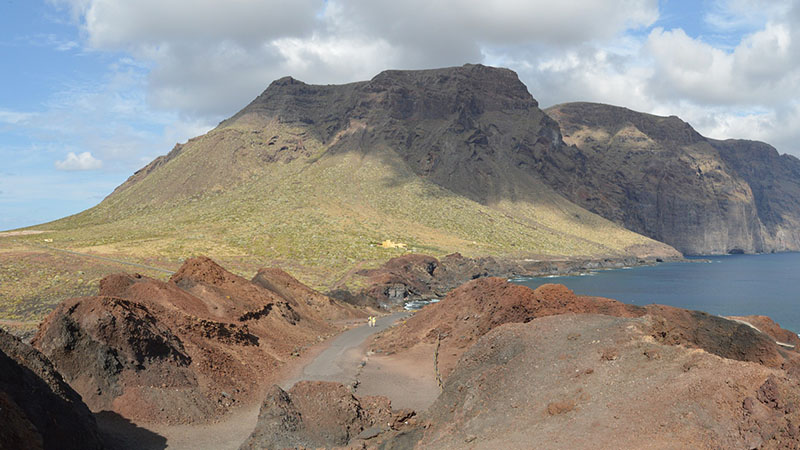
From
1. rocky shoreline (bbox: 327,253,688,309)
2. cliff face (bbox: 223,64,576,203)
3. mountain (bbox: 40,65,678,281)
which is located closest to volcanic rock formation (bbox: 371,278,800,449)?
rocky shoreline (bbox: 327,253,688,309)

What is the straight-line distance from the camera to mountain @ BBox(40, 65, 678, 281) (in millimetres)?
101500


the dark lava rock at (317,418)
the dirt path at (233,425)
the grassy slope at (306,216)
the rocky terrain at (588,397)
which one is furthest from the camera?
the grassy slope at (306,216)

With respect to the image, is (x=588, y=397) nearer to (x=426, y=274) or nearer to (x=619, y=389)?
Answer: (x=619, y=389)

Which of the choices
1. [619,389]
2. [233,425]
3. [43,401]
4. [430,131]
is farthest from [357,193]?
[619,389]

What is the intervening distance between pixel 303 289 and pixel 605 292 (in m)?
61.9

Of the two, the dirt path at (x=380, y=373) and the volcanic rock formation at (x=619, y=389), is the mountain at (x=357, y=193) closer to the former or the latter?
the dirt path at (x=380, y=373)

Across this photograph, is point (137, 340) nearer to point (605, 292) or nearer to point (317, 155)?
point (605, 292)

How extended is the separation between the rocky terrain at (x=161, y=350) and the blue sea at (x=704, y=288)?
207 feet

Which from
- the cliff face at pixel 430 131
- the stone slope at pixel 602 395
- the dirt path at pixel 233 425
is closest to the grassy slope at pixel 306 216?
the cliff face at pixel 430 131

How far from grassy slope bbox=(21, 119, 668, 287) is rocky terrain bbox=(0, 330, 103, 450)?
58.4m

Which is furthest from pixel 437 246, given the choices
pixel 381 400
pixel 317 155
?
pixel 381 400

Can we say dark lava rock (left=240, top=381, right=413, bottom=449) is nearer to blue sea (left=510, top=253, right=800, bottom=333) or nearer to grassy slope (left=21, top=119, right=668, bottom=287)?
grassy slope (left=21, top=119, right=668, bottom=287)

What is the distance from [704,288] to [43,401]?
4463 inches

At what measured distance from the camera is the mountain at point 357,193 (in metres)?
102
